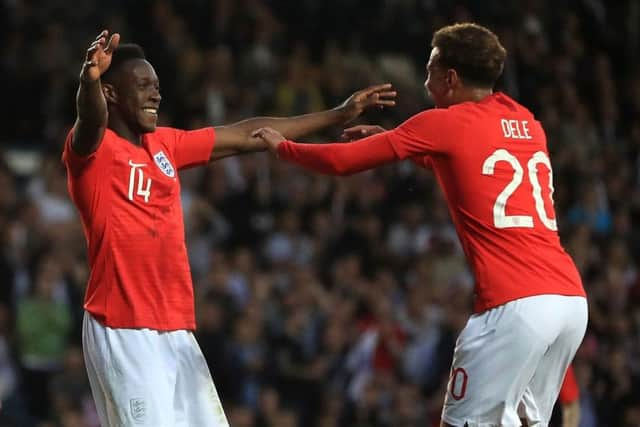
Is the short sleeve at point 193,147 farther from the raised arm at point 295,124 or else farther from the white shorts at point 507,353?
the white shorts at point 507,353

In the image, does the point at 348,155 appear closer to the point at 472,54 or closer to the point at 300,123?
the point at 472,54

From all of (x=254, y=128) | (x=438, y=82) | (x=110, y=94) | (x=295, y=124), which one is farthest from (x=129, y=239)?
(x=438, y=82)

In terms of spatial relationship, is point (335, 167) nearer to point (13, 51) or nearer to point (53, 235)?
point (53, 235)

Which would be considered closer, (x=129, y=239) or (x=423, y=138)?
(x=423, y=138)

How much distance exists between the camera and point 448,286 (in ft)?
40.1

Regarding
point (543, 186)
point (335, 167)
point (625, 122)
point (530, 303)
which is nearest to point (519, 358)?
point (530, 303)

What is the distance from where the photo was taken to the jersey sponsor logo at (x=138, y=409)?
588cm

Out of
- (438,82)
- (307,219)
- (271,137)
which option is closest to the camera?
(438,82)

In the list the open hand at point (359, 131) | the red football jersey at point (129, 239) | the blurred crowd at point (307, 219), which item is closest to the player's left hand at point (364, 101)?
the open hand at point (359, 131)

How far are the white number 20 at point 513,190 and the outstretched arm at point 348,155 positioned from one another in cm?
43

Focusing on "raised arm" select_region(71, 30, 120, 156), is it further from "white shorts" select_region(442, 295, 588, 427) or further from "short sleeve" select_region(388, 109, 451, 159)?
"white shorts" select_region(442, 295, 588, 427)

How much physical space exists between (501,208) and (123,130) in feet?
5.83

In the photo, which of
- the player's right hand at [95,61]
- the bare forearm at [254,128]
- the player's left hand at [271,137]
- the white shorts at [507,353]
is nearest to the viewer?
the player's right hand at [95,61]

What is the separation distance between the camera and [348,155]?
598 centimetres
